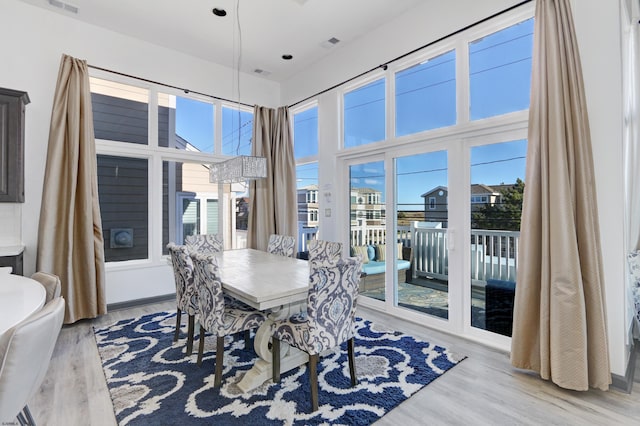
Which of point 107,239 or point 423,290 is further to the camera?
point 107,239

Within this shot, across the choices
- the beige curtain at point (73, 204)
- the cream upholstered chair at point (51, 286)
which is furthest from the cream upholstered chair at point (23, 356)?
the beige curtain at point (73, 204)

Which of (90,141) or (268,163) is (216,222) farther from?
(90,141)

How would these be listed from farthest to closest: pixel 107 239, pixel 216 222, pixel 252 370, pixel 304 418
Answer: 1. pixel 216 222
2. pixel 107 239
3. pixel 252 370
4. pixel 304 418

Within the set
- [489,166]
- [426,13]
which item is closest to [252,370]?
Result: [489,166]

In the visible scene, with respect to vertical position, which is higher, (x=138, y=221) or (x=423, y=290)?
(x=138, y=221)

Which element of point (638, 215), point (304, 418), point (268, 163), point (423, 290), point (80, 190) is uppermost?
point (268, 163)

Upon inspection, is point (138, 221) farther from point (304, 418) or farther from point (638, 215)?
point (638, 215)

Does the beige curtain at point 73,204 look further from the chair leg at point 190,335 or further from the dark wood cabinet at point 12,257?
the chair leg at point 190,335

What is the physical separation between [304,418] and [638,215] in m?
3.29

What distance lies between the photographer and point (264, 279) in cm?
242

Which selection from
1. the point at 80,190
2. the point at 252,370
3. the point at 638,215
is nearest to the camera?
the point at 252,370

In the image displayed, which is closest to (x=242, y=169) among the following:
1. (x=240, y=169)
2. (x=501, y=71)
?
(x=240, y=169)

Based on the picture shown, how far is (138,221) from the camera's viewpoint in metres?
4.30

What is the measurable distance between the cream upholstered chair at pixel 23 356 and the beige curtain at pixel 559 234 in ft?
9.15
